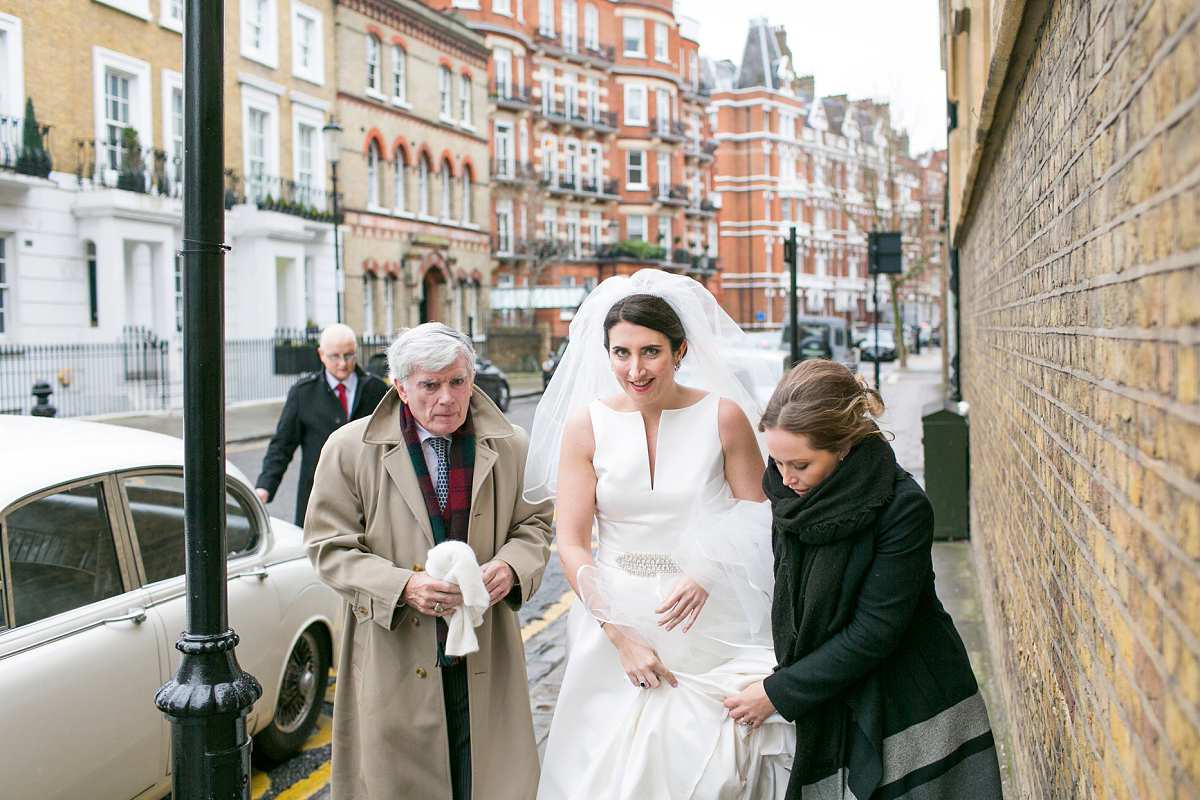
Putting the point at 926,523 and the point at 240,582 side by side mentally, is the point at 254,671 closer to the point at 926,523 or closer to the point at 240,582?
the point at 240,582

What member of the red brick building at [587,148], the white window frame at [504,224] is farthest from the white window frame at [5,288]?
the white window frame at [504,224]

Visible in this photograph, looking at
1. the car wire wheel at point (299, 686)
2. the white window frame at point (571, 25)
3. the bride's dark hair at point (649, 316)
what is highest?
the white window frame at point (571, 25)

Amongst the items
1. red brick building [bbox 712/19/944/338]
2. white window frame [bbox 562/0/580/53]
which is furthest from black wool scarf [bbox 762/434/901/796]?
red brick building [bbox 712/19/944/338]

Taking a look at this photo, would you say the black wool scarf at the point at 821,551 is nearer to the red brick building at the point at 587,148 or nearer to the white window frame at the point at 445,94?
the white window frame at the point at 445,94

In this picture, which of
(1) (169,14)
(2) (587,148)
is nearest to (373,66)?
(1) (169,14)

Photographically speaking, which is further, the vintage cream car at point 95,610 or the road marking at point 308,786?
the road marking at point 308,786

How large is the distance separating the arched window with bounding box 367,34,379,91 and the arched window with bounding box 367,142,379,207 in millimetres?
1912

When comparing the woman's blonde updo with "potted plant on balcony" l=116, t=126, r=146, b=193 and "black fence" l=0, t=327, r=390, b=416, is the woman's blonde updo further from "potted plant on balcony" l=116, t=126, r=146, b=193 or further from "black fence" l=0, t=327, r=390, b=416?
"potted plant on balcony" l=116, t=126, r=146, b=193

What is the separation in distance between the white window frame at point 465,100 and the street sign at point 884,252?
23.8 m

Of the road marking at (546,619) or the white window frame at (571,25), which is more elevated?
the white window frame at (571,25)

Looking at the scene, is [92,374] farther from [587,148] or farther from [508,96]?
[587,148]

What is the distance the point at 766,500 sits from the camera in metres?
3.29

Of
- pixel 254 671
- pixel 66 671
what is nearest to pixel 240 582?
pixel 254 671

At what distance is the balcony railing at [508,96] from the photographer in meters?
46.2
